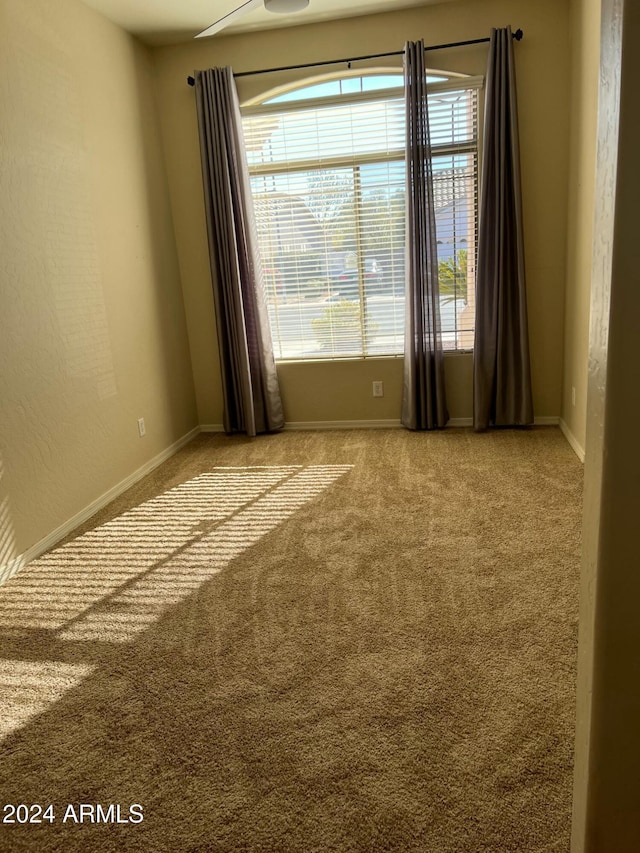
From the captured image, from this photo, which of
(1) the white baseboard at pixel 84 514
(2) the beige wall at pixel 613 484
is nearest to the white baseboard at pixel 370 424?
(1) the white baseboard at pixel 84 514

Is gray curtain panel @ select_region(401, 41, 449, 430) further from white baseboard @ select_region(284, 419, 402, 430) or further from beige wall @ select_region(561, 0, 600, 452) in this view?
beige wall @ select_region(561, 0, 600, 452)

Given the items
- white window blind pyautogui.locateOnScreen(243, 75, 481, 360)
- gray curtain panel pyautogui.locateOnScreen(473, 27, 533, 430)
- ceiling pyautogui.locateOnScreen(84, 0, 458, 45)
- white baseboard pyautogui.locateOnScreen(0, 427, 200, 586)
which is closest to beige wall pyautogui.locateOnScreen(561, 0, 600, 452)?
gray curtain panel pyautogui.locateOnScreen(473, 27, 533, 430)

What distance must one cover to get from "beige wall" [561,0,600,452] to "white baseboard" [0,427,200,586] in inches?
107

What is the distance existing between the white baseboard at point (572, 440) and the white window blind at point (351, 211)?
0.86m

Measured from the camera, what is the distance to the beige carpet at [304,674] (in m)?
1.33

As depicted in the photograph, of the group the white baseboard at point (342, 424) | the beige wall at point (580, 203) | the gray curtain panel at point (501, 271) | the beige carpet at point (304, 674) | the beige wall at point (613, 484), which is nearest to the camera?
the beige wall at point (613, 484)

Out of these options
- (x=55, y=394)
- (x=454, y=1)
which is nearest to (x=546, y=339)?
(x=454, y=1)

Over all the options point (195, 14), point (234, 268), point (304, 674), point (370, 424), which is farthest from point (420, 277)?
point (304, 674)

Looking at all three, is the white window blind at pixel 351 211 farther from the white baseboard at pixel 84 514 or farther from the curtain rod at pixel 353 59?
the white baseboard at pixel 84 514

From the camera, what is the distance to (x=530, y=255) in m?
4.01

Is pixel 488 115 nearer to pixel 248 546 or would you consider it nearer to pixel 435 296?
pixel 435 296

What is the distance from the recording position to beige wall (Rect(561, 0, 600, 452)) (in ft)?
10.4

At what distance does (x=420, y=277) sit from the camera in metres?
4.04

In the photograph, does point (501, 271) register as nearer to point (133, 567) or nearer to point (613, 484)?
point (133, 567)
